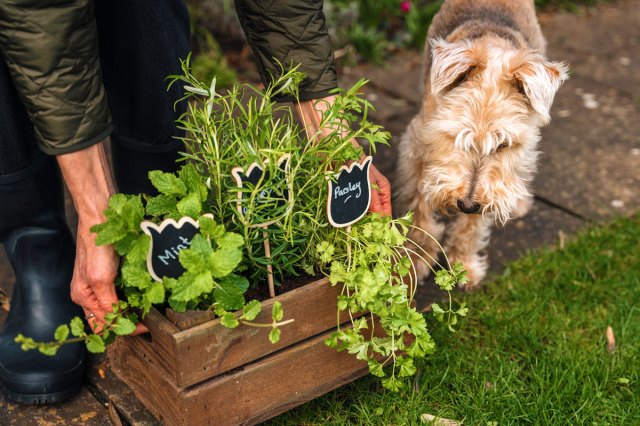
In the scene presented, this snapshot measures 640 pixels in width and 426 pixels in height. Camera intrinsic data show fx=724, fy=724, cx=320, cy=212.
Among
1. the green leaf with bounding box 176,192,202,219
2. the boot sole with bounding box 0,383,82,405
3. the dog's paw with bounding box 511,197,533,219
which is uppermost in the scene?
the green leaf with bounding box 176,192,202,219

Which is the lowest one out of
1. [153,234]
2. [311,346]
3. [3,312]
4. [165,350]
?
[3,312]

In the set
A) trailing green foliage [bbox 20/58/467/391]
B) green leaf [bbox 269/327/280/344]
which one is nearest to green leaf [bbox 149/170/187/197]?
trailing green foliage [bbox 20/58/467/391]

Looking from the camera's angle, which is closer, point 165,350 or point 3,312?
point 165,350

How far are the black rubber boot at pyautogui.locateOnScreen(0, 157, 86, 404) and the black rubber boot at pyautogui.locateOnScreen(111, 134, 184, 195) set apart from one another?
0.81 ft

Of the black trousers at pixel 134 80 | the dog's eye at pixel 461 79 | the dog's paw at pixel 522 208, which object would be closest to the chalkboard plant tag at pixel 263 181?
the black trousers at pixel 134 80

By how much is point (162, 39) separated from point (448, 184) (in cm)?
120

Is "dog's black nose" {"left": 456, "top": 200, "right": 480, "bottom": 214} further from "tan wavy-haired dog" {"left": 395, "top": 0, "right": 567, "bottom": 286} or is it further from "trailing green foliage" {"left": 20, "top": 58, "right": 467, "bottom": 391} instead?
"trailing green foliage" {"left": 20, "top": 58, "right": 467, "bottom": 391}

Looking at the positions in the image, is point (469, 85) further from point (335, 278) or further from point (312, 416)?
point (312, 416)

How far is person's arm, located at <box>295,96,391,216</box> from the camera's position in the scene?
2.34m

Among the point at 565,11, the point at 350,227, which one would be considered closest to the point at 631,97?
the point at 565,11

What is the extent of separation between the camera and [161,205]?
199cm

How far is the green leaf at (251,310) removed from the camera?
6.28 ft

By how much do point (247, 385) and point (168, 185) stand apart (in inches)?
24.6

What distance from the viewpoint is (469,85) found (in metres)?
2.90
